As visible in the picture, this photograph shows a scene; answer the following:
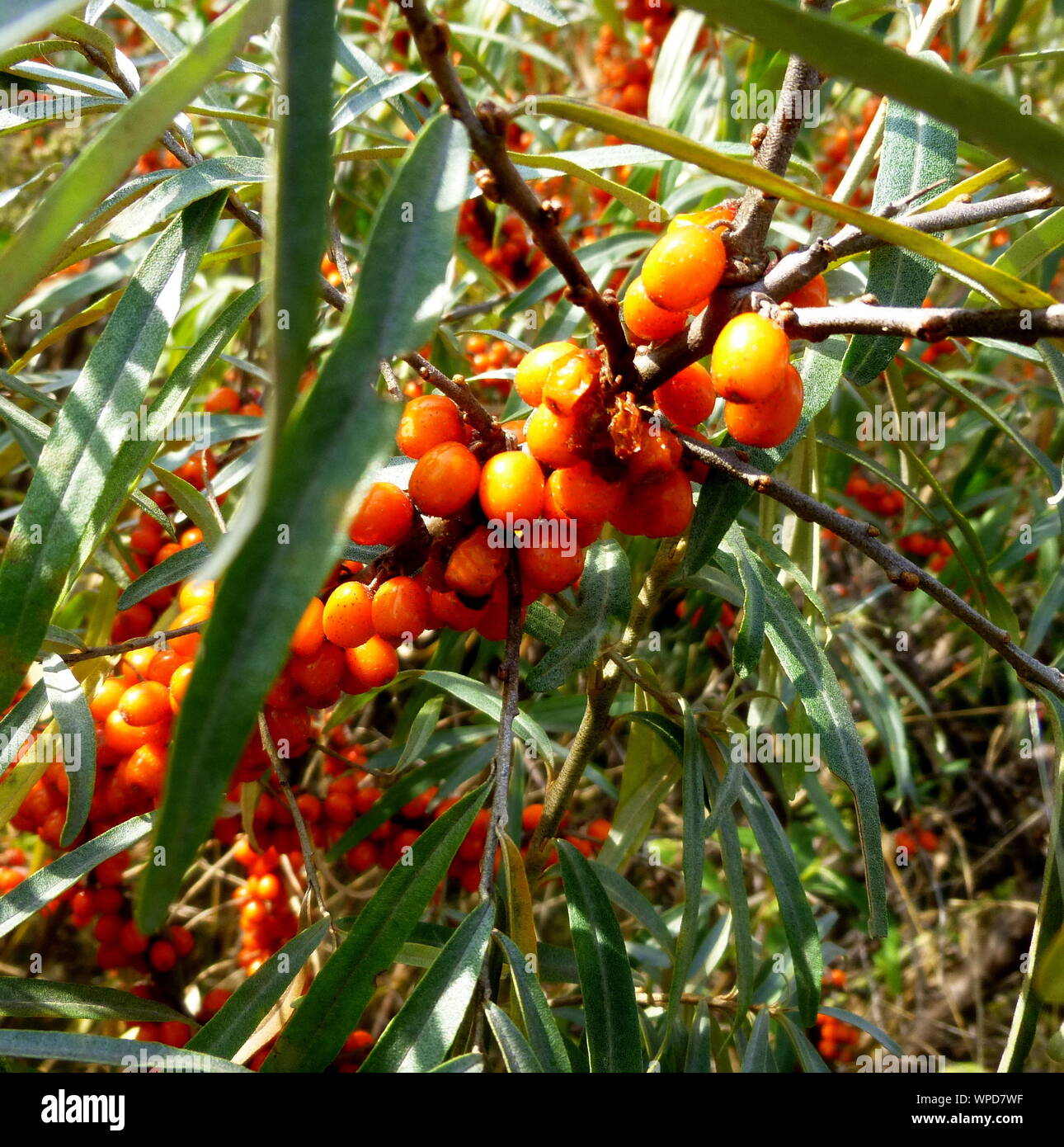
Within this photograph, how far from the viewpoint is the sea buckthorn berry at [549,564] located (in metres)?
0.88

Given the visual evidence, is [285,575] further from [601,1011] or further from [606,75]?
[606,75]

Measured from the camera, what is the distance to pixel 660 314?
32.7 inches

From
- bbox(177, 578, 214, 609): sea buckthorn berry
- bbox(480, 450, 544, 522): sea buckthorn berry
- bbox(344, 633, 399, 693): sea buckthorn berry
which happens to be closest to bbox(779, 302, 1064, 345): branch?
bbox(480, 450, 544, 522): sea buckthorn berry

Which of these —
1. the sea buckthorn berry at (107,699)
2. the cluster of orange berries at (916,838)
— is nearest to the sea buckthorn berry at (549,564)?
the sea buckthorn berry at (107,699)

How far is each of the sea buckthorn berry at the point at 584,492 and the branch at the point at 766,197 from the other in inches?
8.1

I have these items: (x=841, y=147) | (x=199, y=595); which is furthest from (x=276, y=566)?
(x=841, y=147)

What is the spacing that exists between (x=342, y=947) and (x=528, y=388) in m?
0.53

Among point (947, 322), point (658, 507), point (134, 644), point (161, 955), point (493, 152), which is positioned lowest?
point (161, 955)

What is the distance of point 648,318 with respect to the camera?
84cm

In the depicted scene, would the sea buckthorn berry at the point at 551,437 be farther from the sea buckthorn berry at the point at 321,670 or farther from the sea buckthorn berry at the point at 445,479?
the sea buckthorn berry at the point at 321,670

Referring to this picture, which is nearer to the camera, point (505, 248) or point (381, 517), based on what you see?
point (381, 517)

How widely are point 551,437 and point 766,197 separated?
274 mm

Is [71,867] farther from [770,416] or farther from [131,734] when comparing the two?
[770,416]

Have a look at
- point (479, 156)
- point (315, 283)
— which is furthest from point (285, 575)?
point (479, 156)
